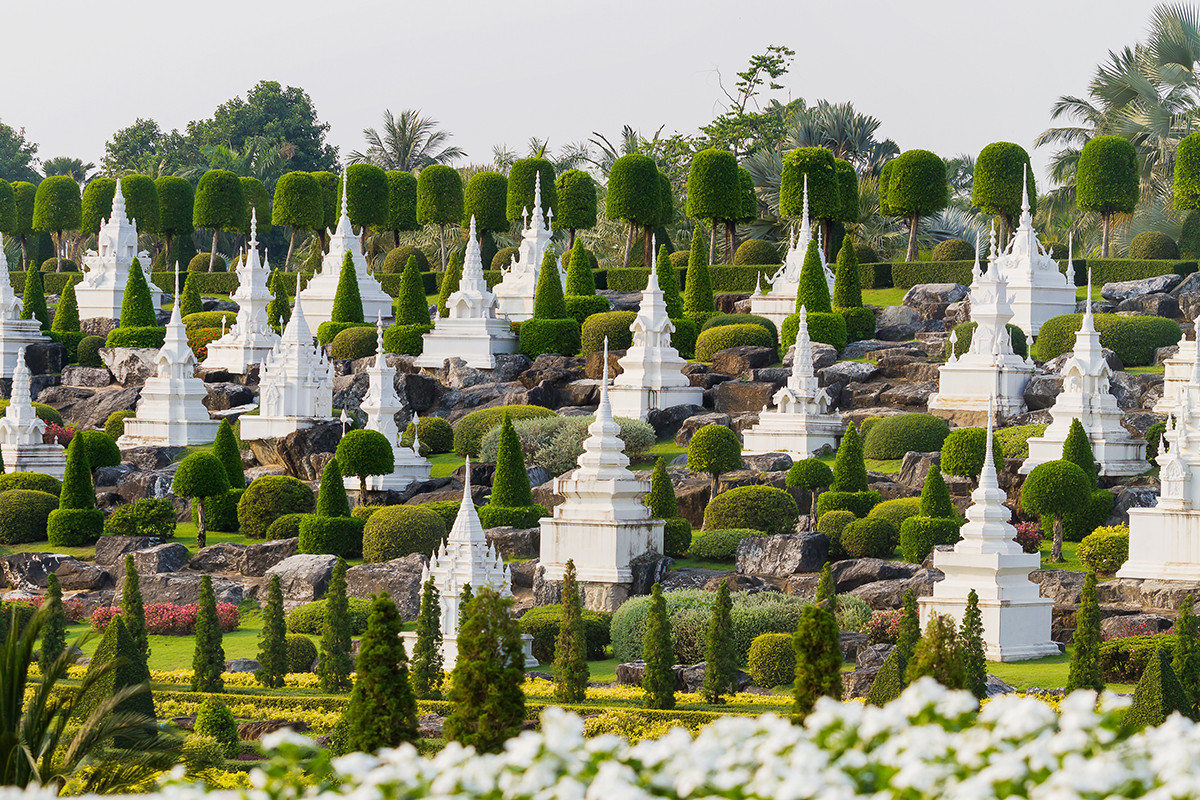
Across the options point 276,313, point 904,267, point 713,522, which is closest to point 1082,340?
point 713,522

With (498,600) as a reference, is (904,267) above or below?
above

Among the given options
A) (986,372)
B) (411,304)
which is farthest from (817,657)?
(411,304)

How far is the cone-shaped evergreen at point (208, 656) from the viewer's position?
80.8ft

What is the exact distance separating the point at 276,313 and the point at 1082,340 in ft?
92.6

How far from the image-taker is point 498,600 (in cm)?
1927

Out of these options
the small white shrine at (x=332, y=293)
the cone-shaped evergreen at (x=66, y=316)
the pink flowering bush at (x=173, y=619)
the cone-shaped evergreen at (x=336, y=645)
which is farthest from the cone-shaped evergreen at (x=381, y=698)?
the cone-shaped evergreen at (x=66, y=316)

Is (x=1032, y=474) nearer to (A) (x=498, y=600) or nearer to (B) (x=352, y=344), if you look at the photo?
(A) (x=498, y=600)

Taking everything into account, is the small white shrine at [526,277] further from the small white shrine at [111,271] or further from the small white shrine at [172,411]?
the small white shrine at [111,271]

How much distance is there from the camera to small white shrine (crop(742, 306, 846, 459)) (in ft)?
134

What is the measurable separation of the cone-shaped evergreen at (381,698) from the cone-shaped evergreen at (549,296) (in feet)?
115

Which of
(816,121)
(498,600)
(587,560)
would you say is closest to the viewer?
(498,600)

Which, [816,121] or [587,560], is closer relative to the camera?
[587,560]

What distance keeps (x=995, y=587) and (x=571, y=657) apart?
6964mm

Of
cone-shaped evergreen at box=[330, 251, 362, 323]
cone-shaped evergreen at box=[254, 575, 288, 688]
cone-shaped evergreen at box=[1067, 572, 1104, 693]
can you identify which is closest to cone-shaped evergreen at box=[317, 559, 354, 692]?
cone-shaped evergreen at box=[254, 575, 288, 688]
